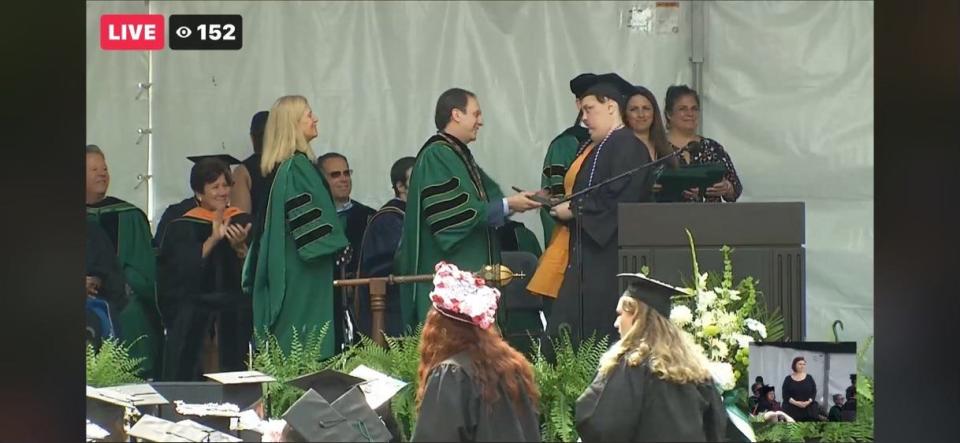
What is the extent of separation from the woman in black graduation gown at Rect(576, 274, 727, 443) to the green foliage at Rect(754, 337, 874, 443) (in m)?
1.42

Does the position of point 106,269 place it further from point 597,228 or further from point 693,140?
point 693,140

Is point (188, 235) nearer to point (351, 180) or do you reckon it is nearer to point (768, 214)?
point (351, 180)

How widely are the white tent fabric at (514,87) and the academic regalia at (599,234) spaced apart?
0.70m

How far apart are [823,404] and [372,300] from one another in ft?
13.0

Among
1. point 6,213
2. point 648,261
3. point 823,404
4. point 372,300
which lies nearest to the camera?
point 6,213

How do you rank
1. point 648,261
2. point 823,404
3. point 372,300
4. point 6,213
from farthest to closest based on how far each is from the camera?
point 372,300 < point 648,261 < point 823,404 < point 6,213

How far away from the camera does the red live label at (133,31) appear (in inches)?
467

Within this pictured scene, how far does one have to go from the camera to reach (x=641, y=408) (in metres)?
7.73

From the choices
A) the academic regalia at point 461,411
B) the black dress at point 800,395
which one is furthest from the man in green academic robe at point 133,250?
the academic regalia at point 461,411

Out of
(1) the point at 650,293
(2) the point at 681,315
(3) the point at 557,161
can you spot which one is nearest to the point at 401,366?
(2) the point at 681,315

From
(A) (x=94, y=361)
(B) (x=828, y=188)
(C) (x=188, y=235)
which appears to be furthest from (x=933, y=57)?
(C) (x=188, y=235)

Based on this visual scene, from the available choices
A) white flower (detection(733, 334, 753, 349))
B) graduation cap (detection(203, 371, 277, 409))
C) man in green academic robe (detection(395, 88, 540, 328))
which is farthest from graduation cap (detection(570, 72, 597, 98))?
graduation cap (detection(203, 371, 277, 409))

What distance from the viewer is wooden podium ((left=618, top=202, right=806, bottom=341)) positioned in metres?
9.66

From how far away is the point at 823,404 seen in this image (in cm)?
878
